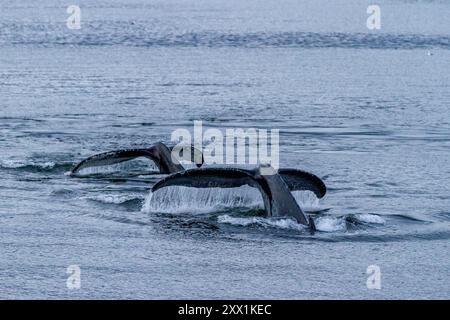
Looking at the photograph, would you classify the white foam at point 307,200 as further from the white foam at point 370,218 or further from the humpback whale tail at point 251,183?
the humpback whale tail at point 251,183

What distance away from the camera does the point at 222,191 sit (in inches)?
560

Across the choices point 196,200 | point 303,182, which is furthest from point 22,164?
point 303,182

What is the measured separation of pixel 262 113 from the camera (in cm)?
2427

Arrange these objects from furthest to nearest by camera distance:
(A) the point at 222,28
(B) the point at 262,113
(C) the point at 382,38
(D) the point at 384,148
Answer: (A) the point at 222,28 < (C) the point at 382,38 < (B) the point at 262,113 < (D) the point at 384,148

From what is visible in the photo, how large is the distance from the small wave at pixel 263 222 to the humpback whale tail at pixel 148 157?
75.4 inches

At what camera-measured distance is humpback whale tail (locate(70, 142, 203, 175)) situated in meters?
15.3

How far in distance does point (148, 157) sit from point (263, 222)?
3.03 metres

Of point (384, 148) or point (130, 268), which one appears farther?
point (384, 148)

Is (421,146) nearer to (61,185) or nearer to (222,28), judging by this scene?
(61,185)

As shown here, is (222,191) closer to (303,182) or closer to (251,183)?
(303,182)

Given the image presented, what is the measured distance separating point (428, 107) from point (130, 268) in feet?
50.1

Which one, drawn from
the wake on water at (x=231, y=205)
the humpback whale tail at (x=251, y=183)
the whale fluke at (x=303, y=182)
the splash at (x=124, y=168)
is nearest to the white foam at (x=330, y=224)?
the wake on water at (x=231, y=205)

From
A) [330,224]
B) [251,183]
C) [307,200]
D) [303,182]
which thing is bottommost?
[330,224]

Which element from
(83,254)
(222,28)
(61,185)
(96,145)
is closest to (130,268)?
(83,254)
